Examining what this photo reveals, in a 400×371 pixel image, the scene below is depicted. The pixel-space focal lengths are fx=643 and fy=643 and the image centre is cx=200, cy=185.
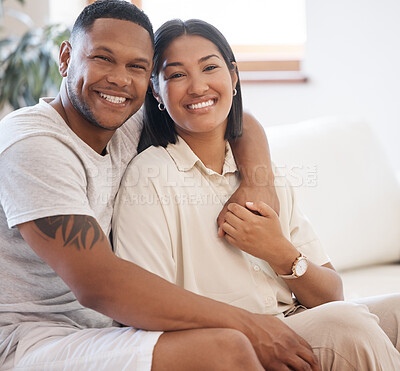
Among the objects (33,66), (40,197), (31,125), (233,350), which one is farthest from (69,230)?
(33,66)

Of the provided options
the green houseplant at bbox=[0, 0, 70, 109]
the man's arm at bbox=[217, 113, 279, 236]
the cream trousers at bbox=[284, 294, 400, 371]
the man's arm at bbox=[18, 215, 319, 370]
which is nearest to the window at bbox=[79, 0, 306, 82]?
the green houseplant at bbox=[0, 0, 70, 109]

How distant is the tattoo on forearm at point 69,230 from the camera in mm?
1281

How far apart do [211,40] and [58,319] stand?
0.79m

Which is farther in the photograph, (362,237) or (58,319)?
(362,237)

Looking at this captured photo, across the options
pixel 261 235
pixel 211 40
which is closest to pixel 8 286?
pixel 261 235

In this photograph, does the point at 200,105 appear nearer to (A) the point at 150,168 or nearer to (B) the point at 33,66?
(A) the point at 150,168

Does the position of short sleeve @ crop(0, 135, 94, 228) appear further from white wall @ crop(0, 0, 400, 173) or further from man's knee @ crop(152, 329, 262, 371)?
white wall @ crop(0, 0, 400, 173)

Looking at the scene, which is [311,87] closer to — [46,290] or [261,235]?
[261,235]

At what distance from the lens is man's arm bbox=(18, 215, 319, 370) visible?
1.28 meters

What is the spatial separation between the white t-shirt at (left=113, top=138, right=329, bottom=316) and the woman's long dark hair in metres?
0.05

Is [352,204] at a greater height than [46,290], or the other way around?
[46,290]

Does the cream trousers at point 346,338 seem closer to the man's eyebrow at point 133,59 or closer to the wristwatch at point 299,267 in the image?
the wristwatch at point 299,267

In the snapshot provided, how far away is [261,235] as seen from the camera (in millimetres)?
1547

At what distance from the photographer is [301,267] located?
61.8 inches
